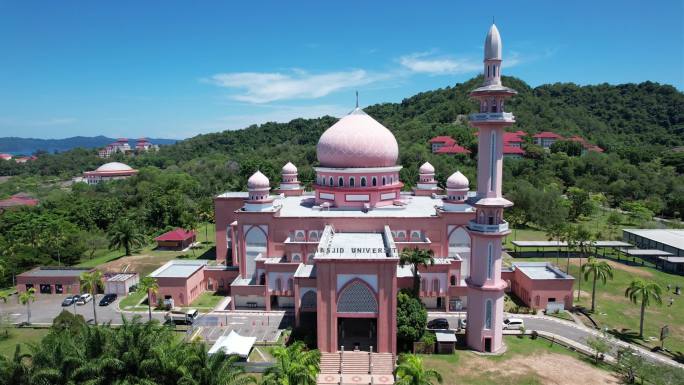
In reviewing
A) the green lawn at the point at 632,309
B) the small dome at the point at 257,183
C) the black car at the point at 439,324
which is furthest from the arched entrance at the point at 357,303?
the green lawn at the point at 632,309

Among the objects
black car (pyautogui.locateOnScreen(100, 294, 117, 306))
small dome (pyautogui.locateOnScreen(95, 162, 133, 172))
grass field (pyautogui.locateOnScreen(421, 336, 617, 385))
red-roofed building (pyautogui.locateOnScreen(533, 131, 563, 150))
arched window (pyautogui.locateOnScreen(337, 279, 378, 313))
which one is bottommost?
grass field (pyautogui.locateOnScreen(421, 336, 617, 385))

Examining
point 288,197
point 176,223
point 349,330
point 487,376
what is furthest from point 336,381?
point 176,223

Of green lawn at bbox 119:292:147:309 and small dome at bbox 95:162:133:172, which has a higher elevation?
small dome at bbox 95:162:133:172

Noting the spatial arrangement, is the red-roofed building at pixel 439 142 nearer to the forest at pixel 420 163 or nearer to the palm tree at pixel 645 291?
the forest at pixel 420 163

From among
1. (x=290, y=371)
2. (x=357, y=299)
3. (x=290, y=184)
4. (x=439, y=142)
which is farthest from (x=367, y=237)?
(x=439, y=142)

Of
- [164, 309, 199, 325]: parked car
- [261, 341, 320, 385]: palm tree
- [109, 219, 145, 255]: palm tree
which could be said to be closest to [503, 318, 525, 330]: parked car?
[261, 341, 320, 385]: palm tree

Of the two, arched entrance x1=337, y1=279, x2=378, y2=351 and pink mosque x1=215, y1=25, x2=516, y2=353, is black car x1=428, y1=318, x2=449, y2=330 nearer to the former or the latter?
pink mosque x1=215, y1=25, x2=516, y2=353

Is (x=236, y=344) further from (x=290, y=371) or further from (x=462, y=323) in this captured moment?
(x=462, y=323)

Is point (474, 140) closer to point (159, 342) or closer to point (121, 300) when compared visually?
point (121, 300)
